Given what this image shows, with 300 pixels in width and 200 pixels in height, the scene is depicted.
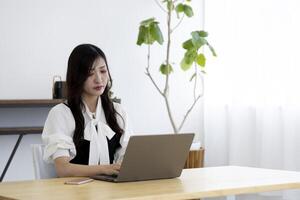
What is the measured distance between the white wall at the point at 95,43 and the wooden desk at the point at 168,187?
231 cm

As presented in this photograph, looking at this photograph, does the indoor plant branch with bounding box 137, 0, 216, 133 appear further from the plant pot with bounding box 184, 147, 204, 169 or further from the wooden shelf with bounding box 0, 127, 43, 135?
the wooden shelf with bounding box 0, 127, 43, 135

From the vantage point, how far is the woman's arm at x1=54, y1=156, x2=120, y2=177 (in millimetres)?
2771

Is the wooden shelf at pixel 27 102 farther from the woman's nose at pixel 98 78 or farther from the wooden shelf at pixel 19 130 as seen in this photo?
the woman's nose at pixel 98 78

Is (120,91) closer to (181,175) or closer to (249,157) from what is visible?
(249,157)

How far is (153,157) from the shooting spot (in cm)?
260

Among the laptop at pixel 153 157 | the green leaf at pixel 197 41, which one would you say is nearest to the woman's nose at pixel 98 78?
the laptop at pixel 153 157

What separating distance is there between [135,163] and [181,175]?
363mm

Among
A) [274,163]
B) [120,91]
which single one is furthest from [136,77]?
[274,163]

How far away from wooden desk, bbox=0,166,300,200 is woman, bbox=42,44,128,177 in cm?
43

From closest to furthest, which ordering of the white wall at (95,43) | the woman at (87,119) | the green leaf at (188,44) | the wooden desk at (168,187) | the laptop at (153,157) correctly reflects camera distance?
1. the wooden desk at (168,187)
2. the laptop at (153,157)
3. the woman at (87,119)
4. the white wall at (95,43)
5. the green leaf at (188,44)

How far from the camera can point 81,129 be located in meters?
3.09

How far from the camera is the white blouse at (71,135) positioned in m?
2.98

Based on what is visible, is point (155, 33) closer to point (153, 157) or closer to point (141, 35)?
point (141, 35)

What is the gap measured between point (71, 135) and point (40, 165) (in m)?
0.21
